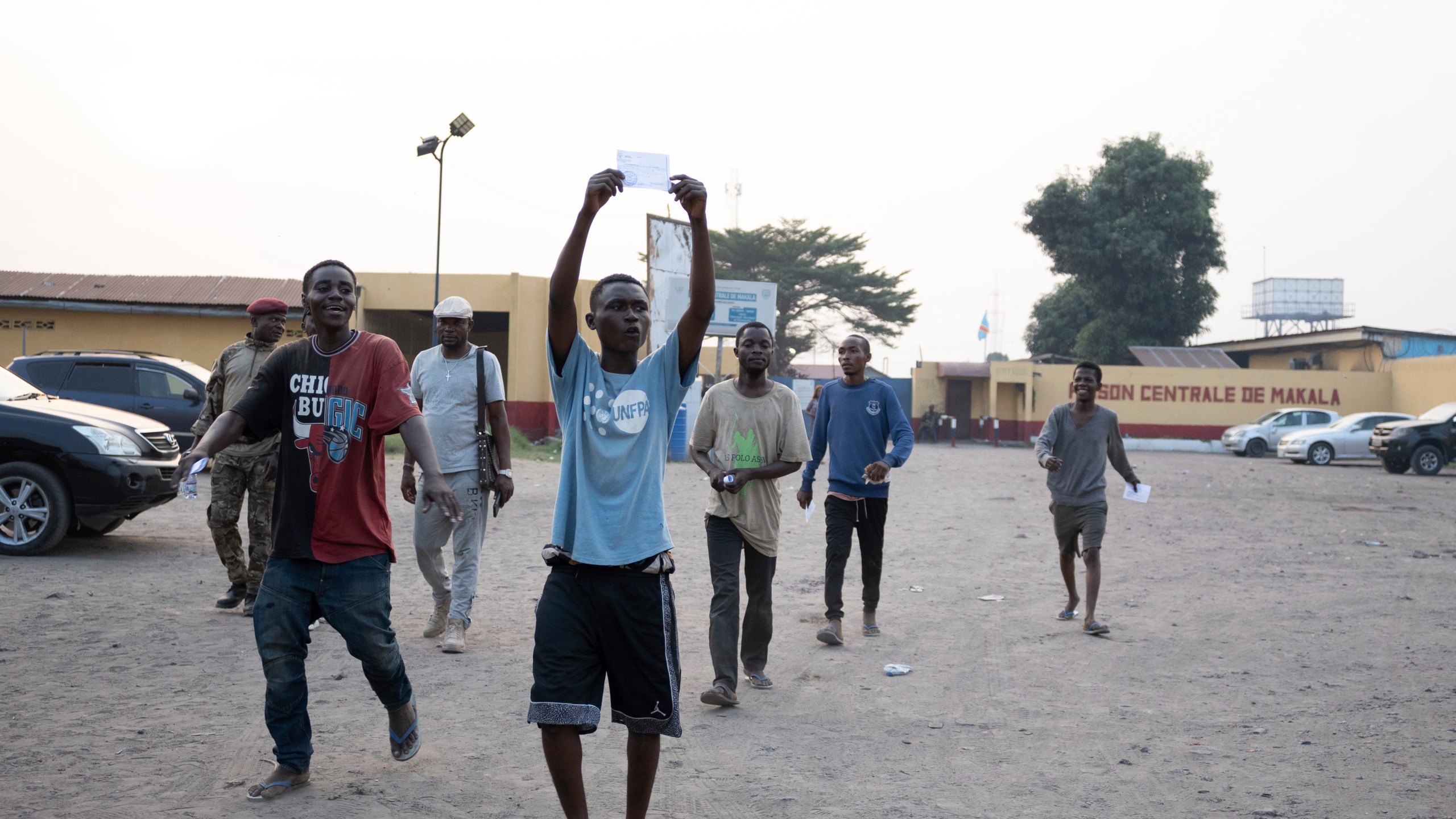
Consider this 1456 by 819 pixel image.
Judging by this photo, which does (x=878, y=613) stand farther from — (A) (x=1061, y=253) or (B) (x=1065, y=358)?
(B) (x=1065, y=358)

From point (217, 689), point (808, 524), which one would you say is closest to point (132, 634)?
point (217, 689)

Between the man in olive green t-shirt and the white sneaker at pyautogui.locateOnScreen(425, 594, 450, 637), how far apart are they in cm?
178

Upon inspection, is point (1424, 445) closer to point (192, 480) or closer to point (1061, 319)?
point (192, 480)

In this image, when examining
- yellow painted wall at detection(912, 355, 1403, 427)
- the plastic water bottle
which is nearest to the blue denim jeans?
the plastic water bottle

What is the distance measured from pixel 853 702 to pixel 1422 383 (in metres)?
40.5

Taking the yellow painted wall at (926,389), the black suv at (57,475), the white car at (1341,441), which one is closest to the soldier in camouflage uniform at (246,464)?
the black suv at (57,475)

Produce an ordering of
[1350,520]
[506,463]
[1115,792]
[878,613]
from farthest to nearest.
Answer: [1350,520] < [878,613] < [506,463] < [1115,792]

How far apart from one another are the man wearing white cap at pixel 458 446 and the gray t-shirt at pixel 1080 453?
12.1 feet

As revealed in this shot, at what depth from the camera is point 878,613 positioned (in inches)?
311

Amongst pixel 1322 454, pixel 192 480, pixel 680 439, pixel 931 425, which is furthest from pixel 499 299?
pixel 192 480

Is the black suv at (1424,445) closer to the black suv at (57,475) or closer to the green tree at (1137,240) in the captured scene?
the green tree at (1137,240)

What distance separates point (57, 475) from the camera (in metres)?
8.97

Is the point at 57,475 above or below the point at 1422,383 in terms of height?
below

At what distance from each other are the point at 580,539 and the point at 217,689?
3.03 m
